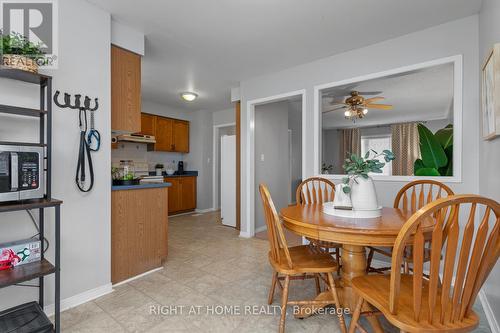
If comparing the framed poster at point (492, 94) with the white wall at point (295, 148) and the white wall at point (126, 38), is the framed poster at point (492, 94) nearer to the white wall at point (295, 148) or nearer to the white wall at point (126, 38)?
the white wall at point (126, 38)

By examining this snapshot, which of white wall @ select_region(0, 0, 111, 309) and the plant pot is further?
white wall @ select_region(0, 0, 111, 309)

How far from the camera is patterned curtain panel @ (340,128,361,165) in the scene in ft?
27.5

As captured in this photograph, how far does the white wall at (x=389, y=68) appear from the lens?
223cm

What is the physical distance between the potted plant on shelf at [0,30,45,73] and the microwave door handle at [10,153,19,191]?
0.54m

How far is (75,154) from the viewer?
6.48 feet

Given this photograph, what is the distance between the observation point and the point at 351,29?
245 centimetres

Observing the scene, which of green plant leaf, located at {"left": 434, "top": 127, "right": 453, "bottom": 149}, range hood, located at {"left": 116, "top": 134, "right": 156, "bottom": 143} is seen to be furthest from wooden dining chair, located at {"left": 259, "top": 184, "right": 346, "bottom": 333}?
range hood, located at {"left": 116, "top": 134, "right": 156, "bottom": 143}

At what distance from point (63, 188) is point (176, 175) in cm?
362

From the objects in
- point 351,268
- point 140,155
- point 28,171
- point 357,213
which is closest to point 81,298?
point 28,171

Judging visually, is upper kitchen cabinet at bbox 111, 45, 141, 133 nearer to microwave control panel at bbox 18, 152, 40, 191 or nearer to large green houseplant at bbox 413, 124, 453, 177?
microwave control panel at bbox 18, 152, 40, 191

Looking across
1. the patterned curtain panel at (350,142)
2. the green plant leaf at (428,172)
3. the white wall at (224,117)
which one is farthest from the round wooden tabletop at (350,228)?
the patterned curtain panel at (350,142)

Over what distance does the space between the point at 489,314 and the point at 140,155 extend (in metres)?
5.31

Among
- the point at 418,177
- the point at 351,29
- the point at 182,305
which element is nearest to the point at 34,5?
the point at 182,305

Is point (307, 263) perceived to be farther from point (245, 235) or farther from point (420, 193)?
point (245, 235)
